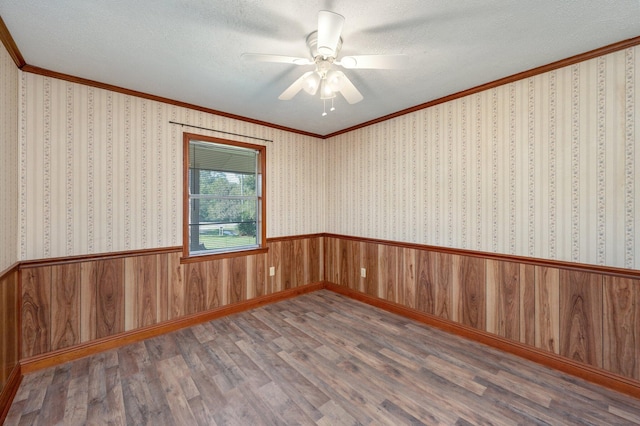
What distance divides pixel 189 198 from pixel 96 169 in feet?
2.88

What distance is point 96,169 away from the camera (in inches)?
99.4

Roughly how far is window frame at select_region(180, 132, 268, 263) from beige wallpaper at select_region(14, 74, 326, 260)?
A: 0.06 m

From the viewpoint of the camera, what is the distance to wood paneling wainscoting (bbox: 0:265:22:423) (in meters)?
1.76

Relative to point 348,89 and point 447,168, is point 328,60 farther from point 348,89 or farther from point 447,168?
point 447,168

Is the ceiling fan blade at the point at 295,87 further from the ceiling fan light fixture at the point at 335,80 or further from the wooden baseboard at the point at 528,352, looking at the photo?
the wooden baseboard at the point at 528,352

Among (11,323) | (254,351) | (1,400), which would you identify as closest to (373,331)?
(254,351)

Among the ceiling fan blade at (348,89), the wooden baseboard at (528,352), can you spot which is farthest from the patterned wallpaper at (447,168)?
the ceiling fan blade at (348,89)

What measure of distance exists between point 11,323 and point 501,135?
4383 millimetres

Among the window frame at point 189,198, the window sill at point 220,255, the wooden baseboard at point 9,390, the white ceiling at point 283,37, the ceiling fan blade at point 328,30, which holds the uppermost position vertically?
the white ceiling at point 283,37

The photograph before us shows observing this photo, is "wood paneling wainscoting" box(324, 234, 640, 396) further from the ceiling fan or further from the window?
the ceiling fan

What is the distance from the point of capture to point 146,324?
2.74 meters

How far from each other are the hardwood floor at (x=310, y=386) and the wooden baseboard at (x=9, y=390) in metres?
0.05

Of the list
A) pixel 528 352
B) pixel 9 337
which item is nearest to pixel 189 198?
pixel 9 337

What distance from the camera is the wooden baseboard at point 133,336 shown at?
87.6 inches
